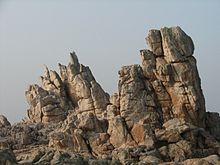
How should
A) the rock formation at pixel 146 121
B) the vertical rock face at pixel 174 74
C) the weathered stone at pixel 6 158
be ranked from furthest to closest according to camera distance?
the vertical rock face at pixel 174 74 < the rock formation at pixel 146 121 < the weathered stone at pixel 6 158

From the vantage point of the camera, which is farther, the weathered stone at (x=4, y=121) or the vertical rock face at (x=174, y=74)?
the weathered stone at (x=4, y=121)

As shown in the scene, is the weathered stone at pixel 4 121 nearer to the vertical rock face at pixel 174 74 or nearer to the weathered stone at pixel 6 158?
the vertical rock face at pixel 174 74

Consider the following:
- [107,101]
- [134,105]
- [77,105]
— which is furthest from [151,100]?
[77,105]

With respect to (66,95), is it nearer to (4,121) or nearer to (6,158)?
(4,121)

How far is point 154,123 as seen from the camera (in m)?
77.7

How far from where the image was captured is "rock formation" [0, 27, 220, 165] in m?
69.2

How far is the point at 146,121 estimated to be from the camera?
255 feet

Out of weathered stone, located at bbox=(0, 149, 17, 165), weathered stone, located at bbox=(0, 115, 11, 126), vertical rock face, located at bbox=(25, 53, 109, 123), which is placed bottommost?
weathered stone, located at bbox=(0, 149, 17, 165)

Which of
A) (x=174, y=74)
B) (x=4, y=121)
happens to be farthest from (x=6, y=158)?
(x=4, y=121)

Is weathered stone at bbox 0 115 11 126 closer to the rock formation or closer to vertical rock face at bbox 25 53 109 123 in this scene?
vertical rock face at bbox 25 53 109 123

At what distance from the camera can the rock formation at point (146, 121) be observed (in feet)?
227

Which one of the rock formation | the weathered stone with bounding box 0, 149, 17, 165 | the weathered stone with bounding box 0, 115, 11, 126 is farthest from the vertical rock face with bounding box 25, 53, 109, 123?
the weathered stone with bounding box 0, 149, 17, 165

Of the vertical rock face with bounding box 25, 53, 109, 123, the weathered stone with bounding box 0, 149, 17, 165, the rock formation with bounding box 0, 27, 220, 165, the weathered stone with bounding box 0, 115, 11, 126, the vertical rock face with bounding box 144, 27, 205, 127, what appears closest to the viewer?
the weathered stone with bounding box 0, 149, 17, 165

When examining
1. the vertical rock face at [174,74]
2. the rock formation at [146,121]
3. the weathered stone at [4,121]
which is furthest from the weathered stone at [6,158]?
the weathered stone at [4,121]
